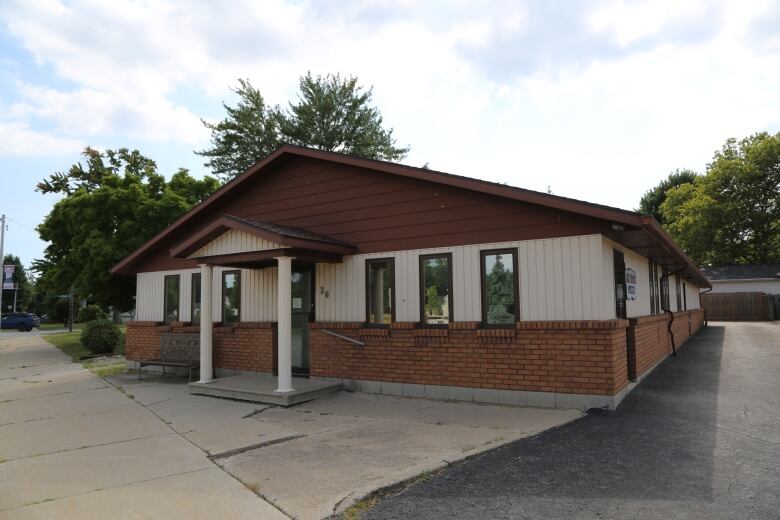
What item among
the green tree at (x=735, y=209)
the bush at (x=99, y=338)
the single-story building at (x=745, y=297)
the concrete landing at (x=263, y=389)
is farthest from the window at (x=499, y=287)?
the green tree at (x=735, y=209)

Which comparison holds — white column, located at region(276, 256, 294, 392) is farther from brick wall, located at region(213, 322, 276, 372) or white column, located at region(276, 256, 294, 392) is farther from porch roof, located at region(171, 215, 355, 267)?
brick wall, located at region(213, 322, 276, 372)

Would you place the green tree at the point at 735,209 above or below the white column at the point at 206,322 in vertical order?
above

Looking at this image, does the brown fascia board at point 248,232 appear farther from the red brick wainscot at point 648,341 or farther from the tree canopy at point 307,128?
the tree canopy at point 307,128

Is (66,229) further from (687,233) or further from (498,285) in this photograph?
(687,233)

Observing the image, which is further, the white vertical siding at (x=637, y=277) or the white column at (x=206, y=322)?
the white column at (x=206, y=322)

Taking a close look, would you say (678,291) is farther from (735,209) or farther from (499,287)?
(735,209)

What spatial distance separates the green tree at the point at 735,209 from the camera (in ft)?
152

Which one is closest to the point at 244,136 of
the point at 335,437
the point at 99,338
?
the point at 99,338

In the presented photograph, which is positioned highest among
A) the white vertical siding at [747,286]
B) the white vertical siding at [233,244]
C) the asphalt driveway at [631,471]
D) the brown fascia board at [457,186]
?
the brown fascia board at [457,186]

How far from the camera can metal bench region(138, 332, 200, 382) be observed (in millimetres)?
11406

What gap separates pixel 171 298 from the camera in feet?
Answer: 42.6

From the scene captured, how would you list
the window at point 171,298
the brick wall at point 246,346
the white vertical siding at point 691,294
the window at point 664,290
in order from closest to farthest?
1. the brick wall at point 246,346
2. the window at point 171,298
3. the window at point 664,290
4. the white vertical siding at point 691,294

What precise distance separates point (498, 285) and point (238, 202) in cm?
647

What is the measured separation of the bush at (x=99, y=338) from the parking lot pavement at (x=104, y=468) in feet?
29.8
